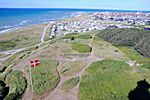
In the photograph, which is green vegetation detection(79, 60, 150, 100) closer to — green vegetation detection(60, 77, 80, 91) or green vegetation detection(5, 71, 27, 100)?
green vegetation detection(60, 77, 80, 91)

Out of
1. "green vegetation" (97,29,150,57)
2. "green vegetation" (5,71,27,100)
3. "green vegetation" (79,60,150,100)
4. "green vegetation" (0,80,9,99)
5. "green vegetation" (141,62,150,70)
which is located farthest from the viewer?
"green vegetation" (97,29,150,57)

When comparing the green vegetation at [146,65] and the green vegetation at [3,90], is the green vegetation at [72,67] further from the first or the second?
the green vegetation at [146,65]

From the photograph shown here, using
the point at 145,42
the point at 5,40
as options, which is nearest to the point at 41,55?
the point at 145,42

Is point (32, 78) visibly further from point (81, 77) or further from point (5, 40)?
point (5, 40)

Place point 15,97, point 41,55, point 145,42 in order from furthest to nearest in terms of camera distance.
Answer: point 145,42, point 41,55, point 15,97

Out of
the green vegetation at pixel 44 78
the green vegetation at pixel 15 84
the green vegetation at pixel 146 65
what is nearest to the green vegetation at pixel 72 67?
the green vegetation at pixel 44 78

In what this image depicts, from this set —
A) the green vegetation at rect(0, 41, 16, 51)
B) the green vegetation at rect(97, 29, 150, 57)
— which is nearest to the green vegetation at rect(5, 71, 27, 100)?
the green vegetation at rect(0, 41, 16, 51)
